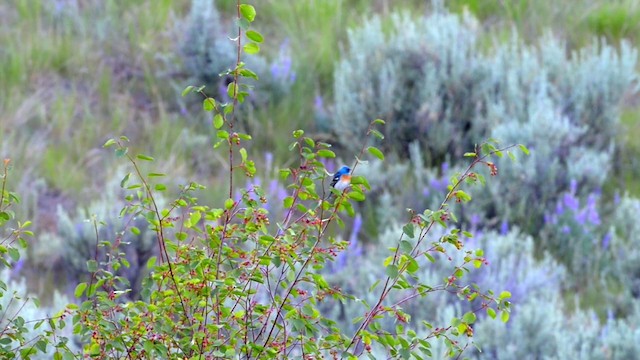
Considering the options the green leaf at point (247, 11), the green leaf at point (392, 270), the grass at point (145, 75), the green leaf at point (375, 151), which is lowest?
the green leaf at point (392, 270)

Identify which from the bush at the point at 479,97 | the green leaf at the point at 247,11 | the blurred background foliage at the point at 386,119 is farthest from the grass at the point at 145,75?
the green leaf at the point at 247,11

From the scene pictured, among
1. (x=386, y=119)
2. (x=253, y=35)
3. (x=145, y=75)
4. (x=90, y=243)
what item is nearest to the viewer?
(x=253, y=35)

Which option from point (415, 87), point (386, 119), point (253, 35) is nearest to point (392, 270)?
point (253, 35)

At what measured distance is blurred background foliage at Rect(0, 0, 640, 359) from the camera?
19.5 feet

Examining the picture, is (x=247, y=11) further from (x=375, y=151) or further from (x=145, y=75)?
(x=145, y=75)

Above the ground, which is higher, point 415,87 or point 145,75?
point 415,87

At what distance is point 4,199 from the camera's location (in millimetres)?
2758

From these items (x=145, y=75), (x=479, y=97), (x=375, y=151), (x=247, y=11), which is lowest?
(x=375, y=151)

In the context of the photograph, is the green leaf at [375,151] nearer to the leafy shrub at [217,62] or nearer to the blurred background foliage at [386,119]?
the blurred background foliage at [386,119]

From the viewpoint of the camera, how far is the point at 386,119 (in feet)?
23.2

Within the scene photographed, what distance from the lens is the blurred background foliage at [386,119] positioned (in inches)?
235

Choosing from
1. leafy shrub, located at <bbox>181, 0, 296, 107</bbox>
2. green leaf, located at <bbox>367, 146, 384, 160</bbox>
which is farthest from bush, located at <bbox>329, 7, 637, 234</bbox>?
green leaf, located at <bbox>367, 146, 384, 160</bbox>

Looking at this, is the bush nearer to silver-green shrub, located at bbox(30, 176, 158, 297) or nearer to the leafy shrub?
the leafy shrub

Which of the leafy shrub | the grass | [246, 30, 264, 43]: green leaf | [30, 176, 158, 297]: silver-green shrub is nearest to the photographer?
[246, 30, 264, 43]: green leaf
